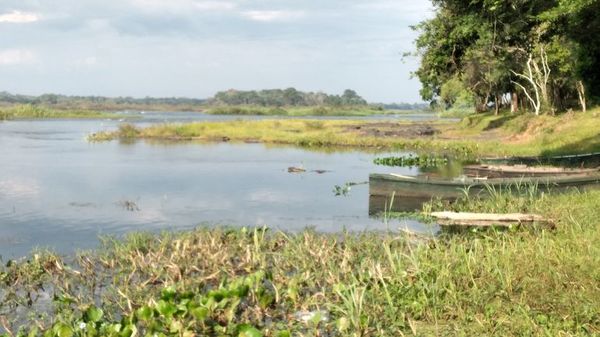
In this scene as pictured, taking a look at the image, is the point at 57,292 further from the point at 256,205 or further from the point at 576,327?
the point at 256,205

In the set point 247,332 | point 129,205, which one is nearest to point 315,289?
point 247,332

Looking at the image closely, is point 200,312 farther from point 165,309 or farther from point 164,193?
point 164,193

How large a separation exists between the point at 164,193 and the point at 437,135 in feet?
107

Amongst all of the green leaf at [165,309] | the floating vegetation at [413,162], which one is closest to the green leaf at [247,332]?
the green leaf at [165,309]

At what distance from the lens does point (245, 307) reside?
378 inches

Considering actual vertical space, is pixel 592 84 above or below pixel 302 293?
above

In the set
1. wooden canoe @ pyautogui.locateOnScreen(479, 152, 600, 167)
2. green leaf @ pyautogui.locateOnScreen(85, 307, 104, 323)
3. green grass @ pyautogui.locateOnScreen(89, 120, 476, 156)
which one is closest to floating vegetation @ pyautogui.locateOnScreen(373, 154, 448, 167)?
green grass @ pyautogui.locateOnScreen(89, 120, 476, 156)

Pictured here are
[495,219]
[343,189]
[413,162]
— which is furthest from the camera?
[413,162]

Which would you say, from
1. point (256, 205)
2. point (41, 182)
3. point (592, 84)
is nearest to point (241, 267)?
point (256, 205)

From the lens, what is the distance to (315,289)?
10320 mm

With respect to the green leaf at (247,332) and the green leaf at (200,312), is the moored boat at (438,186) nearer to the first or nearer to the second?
the green leaf at (200,312)

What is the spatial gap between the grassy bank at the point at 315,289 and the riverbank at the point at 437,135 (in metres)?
22.6

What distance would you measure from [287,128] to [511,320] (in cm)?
5256

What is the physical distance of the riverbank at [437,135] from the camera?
3503 centimetres
